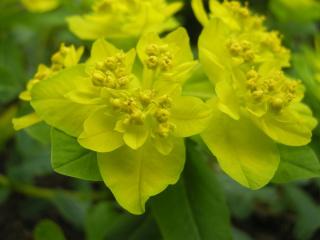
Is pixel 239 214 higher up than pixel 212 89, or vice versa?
pixel 212 89

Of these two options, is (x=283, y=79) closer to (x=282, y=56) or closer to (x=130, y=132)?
(x=282, y=56)

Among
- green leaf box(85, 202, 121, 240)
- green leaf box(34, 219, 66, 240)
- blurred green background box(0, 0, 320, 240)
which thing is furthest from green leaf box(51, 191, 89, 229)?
green leaf box(34, 219, 66, 240)

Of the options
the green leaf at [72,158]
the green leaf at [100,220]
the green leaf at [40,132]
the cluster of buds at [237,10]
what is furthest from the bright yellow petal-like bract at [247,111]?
the green leaf at [100,220]

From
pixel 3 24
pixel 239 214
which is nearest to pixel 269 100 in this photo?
pixel 239 214

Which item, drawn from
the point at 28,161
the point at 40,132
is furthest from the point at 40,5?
the point at 40,132

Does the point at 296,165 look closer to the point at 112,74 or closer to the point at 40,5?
the point at 112,74

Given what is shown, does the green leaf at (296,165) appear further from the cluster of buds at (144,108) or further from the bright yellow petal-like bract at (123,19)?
the bright yellow petal-like bract at (123,19)
